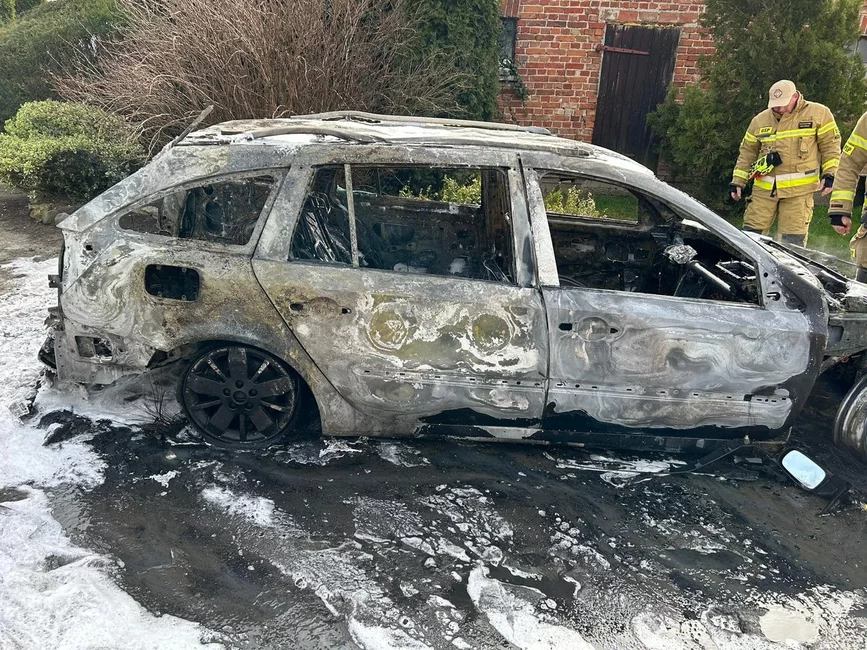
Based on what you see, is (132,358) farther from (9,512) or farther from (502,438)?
(502,438)

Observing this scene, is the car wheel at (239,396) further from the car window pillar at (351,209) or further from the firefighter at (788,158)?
the firefighter at (788,158)

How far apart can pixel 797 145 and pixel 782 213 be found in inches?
26.4

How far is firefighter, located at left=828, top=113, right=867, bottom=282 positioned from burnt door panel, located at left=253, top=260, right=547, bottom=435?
3.41 meters

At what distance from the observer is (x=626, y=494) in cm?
336

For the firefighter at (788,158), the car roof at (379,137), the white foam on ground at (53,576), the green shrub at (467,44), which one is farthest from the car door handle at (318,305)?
the green shrub at (467,44)

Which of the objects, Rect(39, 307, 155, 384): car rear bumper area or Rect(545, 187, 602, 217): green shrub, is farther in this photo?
Rect(545, 187, 602, 217): green shrub

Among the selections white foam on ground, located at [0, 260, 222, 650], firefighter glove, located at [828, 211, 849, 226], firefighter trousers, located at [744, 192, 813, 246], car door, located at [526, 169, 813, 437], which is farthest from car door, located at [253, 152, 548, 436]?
firefighter trousers, located at [744, 192, 813, 246]

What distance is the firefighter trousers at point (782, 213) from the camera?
249 inches

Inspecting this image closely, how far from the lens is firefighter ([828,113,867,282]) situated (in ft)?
16.3

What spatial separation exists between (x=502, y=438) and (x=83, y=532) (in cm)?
201

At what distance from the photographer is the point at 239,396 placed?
3420mm

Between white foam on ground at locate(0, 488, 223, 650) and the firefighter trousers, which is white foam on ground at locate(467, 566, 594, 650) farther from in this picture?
the firefighter trousers

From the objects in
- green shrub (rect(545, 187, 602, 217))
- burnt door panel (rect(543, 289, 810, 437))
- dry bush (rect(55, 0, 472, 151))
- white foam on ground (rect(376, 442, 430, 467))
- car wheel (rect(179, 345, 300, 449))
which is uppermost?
dry bush (rect(55, 0, 472, 151))

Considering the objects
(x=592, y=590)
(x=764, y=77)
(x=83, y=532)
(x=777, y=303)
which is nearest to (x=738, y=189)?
(x=764, y=77)
